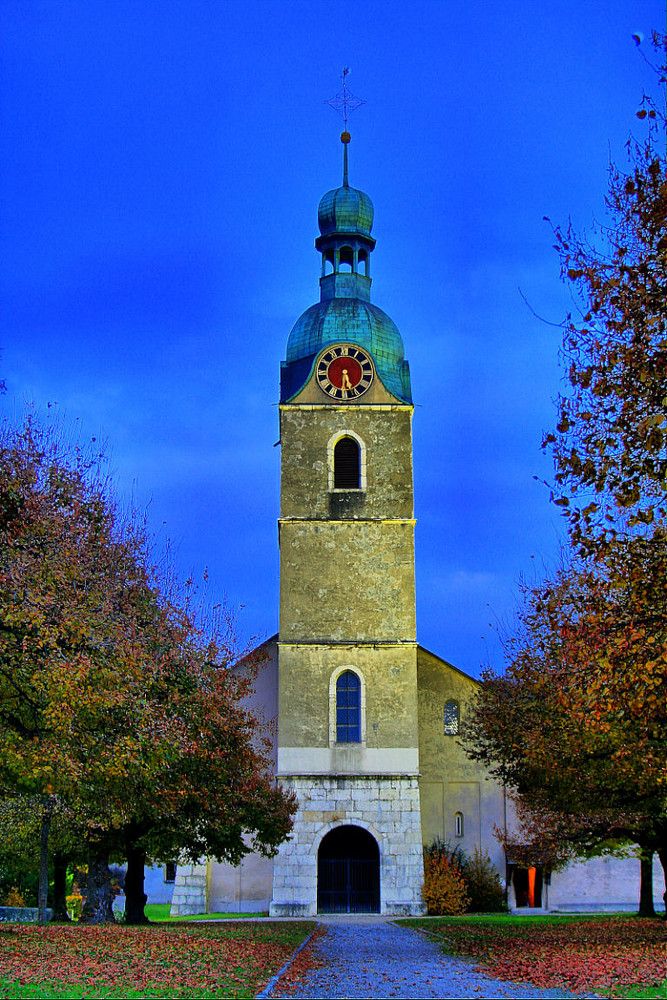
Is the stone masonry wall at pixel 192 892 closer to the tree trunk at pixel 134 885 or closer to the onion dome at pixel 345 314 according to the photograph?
the tree trunk at pixel 134 885

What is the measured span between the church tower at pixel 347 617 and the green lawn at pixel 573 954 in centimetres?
982

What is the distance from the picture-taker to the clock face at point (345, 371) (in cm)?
4072

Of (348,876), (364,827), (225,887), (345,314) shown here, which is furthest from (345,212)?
(225,887)

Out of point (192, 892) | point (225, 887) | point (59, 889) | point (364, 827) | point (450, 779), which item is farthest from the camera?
point (450, 779)

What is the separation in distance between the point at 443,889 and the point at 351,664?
7.66 m

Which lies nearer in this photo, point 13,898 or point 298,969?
point 298,969

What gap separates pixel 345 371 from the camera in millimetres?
40875

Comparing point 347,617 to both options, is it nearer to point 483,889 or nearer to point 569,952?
point 483,889

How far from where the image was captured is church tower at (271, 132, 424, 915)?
119ft

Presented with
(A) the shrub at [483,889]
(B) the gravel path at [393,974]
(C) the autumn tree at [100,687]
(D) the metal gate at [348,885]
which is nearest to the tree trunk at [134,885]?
(C) the autumn tree at [100,687]

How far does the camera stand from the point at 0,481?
66.3 ft

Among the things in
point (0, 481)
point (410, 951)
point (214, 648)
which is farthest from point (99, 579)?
point (410, 951)

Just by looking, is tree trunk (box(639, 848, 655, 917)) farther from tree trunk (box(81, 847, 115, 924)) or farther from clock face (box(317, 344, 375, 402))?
clock face (box(317, 344, 375, 402))

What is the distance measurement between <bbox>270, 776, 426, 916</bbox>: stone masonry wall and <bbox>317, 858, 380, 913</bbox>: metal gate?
0.82 metres
